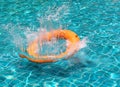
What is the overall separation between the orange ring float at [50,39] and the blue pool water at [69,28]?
0.97 feet

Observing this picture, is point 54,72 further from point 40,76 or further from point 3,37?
point 3,37

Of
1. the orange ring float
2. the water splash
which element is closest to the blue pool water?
the water splash

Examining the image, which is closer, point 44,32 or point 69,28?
point 44,32

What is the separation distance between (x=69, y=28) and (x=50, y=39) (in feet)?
2.82

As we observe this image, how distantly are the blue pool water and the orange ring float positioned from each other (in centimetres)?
29

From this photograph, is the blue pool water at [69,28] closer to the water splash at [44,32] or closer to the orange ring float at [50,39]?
the water splash at [44,32]

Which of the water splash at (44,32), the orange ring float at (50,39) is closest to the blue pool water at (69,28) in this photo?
the water splash at (44,32)

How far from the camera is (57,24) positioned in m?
6.16

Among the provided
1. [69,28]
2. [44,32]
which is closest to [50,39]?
[44,32]

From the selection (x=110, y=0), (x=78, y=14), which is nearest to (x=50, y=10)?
(x=78, y=14)

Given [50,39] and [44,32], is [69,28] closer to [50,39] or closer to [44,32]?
[44,32]

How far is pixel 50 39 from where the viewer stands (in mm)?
5258

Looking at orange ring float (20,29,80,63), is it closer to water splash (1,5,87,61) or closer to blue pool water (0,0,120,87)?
water splash (1,5,87,61)

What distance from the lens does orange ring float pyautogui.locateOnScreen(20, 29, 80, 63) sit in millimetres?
4301
